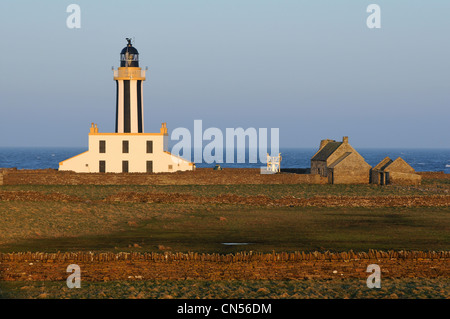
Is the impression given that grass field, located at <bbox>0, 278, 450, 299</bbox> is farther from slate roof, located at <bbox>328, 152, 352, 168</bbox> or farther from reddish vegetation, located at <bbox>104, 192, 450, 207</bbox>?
slate roof, located at <bbox>328, 152, 352, 168</bbox>

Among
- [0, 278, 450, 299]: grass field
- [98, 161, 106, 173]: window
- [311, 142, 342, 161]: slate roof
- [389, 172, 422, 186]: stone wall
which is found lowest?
[0, 278, 450, 299]: grass field

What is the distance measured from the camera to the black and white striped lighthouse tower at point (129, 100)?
5891 centimetres

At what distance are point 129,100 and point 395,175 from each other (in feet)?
87.9

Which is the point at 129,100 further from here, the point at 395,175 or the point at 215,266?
the point at 215,266

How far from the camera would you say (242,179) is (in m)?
53.4

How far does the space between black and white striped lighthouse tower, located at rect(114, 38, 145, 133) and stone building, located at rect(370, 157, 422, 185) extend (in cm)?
2367

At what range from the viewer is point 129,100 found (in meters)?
59.0

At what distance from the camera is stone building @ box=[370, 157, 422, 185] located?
2143 inches

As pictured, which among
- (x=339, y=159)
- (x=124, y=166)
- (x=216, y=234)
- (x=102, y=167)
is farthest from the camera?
(x=339, y=159)

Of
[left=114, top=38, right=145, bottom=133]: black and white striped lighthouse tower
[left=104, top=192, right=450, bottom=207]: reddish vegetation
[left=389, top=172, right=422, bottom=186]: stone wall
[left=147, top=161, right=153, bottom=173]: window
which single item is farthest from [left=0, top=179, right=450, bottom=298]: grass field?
[left=114, top=38, right=145, bottom=133]: black and white striped lighthouse tower

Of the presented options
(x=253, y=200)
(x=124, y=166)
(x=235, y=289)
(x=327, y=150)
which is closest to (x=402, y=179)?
(x=327, y=150)

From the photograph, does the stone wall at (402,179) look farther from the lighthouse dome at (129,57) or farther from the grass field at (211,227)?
the lighthouse dome at (129,57)
